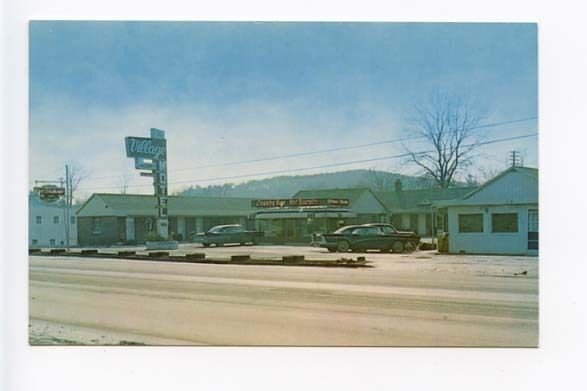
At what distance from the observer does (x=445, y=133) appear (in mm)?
3078

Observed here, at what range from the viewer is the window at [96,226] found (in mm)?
3143

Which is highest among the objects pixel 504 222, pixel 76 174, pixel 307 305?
pixel 76 174

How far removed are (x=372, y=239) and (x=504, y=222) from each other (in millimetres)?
547

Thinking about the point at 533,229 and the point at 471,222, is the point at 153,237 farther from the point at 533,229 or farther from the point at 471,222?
the point at 533,229

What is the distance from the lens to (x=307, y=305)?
308 centimetres

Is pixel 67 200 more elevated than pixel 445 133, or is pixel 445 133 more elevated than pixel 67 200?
pixel 445 133

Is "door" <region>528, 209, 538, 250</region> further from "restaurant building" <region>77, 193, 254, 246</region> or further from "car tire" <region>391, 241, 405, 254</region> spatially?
"restaurant building" <region>77, 193, 254, 246</region>

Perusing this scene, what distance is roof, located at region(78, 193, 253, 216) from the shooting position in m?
3.11

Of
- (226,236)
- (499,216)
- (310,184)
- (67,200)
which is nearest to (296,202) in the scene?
(310,184)

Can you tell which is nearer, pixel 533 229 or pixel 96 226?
pixel 533 229

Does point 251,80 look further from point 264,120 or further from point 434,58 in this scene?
point 434,58

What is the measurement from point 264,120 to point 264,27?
1.25ft
